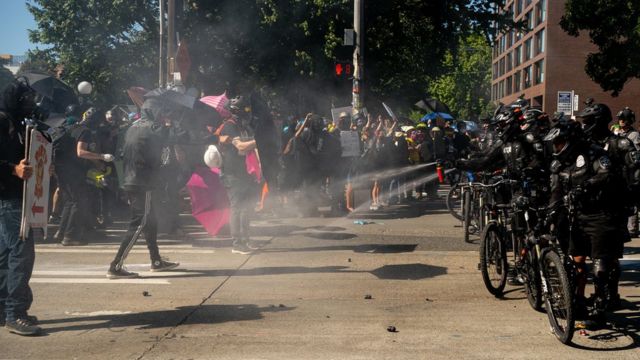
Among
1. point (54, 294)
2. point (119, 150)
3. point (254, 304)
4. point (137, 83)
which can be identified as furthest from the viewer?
point (137, 83)

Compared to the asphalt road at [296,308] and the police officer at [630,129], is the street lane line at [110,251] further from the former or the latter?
the police officer at [630,129]

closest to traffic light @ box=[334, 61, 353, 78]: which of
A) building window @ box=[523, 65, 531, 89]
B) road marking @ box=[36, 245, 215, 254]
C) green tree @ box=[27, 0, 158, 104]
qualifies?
road marking @ box=[36, 245, 215, 254]

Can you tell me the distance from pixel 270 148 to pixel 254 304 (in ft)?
13.5

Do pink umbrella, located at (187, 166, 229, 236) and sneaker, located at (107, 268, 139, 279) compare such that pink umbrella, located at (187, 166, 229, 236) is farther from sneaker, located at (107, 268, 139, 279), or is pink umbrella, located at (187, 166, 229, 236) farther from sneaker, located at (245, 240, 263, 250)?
sneaker, located at (107, 268, 139, 279)

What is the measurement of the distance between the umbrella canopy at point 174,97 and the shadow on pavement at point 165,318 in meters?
4.85


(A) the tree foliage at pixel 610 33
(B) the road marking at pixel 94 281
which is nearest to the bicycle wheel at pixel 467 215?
(B) the road marking at pixel 94 281

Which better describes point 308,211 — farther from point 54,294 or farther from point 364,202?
point 54,294

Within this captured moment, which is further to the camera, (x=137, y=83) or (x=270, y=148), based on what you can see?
(x=137, y=83)

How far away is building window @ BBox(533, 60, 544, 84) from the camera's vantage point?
6094 cm

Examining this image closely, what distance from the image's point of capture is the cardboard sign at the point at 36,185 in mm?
5848

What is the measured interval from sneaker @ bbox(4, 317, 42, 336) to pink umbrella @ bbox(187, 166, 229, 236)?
503 cm

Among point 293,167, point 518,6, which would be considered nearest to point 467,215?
point 293,167

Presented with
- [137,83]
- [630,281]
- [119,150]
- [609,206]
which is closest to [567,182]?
[609,206]

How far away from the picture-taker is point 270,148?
35.0 feet
